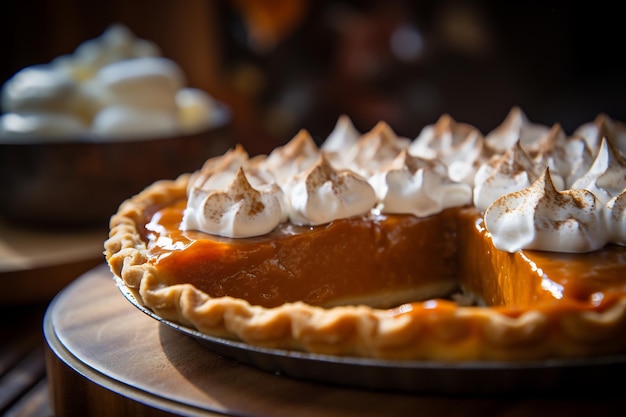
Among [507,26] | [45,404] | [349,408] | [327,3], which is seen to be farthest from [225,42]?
[349,408]

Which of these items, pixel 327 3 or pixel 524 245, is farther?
pixel 327 3

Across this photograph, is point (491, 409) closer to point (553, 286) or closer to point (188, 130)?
point (553, 286)

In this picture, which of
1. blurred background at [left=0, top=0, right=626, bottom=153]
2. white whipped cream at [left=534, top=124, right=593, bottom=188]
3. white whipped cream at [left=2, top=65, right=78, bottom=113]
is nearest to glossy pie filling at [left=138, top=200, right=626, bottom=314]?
white whipped cream at [left=534, top=124, right=593, bottom=188]

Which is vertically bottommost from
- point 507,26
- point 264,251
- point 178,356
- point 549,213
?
point 178,356

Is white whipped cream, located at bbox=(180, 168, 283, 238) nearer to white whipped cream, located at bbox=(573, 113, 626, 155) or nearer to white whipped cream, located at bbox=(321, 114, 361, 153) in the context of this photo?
white whipped cream, located at bbox=(321, 114, 361, 153)

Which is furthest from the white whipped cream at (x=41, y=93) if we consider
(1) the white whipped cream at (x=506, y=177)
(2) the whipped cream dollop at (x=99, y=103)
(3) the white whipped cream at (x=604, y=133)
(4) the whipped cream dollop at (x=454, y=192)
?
(3) the white whipped cream at (x=604, y=133)

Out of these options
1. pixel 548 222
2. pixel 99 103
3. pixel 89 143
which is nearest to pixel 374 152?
pixel 548 222

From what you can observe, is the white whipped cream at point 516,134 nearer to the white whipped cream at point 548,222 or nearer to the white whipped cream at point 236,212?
the white whipped cream at point 548,222
